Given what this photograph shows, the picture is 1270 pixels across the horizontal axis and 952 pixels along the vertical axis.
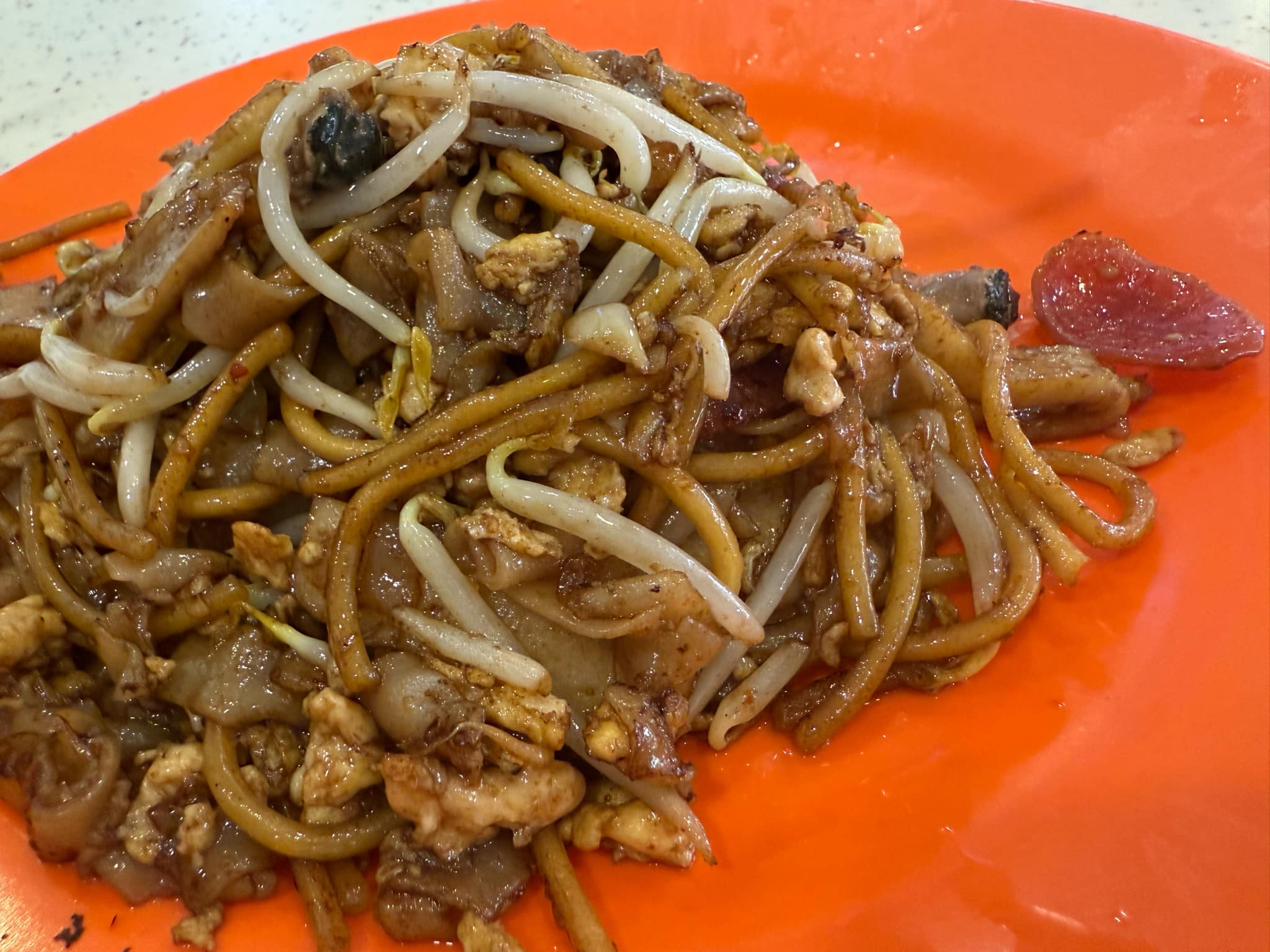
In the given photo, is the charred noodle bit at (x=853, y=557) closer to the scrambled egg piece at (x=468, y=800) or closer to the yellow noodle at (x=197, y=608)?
the scrambled egg piece at (x=468, y=800)

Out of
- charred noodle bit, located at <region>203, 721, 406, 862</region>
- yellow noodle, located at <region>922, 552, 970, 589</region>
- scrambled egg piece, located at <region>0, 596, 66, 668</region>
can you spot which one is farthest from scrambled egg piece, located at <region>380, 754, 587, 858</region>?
yellow noodle, located at <region>922, 552, 970, 589</region>

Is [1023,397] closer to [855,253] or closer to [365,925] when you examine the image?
[855,253]

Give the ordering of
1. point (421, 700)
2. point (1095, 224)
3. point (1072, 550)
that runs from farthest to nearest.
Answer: point (1095, 224)
point (1072, 550)
point (421, 700)

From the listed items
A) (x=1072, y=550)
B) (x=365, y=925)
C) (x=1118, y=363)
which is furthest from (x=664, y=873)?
(x=1118, y=363)

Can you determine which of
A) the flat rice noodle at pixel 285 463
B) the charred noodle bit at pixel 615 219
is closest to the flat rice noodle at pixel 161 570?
the flat rice noodle at pixel 285 463

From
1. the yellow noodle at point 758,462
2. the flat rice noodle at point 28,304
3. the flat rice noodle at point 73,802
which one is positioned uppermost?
the flat rice noodle at point 28,304

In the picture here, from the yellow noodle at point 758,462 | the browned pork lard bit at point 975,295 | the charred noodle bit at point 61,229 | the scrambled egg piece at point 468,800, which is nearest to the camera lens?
the scrambled egg piece at point 468,800

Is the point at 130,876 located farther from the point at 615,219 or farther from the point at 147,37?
the point at 147,37

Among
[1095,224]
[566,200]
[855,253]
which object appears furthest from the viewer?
[1095,224]
